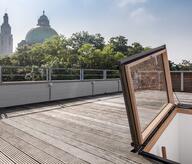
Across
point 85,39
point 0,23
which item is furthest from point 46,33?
point 0,23

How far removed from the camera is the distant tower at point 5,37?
141 m

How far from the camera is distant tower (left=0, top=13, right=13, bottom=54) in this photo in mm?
141125

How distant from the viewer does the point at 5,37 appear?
148250 mm

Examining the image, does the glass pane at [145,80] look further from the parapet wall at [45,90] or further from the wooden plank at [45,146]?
the parapet wall at [45,90]

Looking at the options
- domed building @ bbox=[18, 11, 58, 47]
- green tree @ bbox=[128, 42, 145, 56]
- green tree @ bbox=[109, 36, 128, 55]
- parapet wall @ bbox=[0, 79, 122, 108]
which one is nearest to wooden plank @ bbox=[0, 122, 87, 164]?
parapet wall @ bbox=[0, 79, 122, 108]

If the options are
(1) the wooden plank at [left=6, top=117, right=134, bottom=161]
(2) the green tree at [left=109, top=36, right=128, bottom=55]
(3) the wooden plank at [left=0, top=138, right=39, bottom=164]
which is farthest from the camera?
(2) the green tree at [left=109, top=36, right=128, bottom=55]

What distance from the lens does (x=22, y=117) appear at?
425 centimetres

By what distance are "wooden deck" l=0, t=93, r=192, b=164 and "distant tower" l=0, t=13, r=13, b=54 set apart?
151 m

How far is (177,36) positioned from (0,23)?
146 metres

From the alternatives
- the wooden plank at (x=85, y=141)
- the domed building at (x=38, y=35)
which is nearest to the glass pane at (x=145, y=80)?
the wooden plank at (x=85, y=141)

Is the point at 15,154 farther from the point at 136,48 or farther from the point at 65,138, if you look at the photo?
the point at 136,48

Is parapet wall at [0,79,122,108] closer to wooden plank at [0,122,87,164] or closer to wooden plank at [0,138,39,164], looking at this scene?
wooden plank at [0,122,87,164]

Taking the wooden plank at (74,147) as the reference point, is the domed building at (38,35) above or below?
above

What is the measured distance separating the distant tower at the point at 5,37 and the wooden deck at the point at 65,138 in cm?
15053
